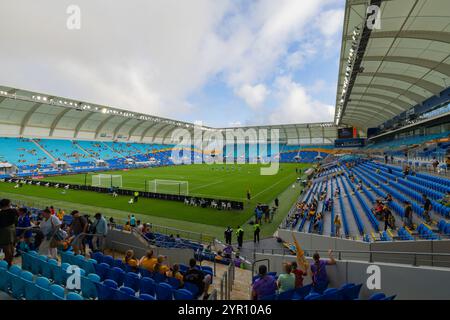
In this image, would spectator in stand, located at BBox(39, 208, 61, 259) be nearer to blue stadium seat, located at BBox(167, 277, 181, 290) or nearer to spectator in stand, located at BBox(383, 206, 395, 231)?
blue stadium seat, located at BBox(167, 277, 181, 290)

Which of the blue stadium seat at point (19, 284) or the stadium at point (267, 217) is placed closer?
the blue stadium seat at point (19, 284)

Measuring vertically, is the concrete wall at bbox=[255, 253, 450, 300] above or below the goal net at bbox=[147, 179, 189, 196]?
above

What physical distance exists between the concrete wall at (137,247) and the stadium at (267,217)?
4 cm

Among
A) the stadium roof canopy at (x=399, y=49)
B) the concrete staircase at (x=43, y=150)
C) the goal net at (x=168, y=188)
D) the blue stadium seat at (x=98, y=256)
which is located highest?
the stadium roof canopy at (x=399, y=49)

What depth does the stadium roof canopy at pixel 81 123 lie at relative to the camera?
1769 inches

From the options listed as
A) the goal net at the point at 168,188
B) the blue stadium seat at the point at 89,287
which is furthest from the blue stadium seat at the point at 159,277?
the goal net at the point at 168,188

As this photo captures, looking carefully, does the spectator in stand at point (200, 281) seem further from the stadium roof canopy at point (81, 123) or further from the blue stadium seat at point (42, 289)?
the stadium roof canopy at point (81, 123)

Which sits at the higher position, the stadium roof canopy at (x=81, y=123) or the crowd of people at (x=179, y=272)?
Result: the stadium roof canopy at (x=81, y=123)

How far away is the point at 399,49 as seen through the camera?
57.7 ft

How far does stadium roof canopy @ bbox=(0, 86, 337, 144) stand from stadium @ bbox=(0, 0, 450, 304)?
435 millimetres

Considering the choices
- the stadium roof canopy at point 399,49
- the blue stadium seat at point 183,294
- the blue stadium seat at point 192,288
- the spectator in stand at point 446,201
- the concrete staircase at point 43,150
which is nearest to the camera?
the blue stadium seat at point 183,294

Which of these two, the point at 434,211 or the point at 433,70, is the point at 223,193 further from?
the point at 433,70

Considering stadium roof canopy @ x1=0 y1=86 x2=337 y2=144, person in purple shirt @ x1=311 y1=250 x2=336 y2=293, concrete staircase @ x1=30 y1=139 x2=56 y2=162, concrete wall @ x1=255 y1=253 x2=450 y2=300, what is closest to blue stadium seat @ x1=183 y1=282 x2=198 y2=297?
person in purple shirt @ x1=311 y1=250 x2=336 y2=293

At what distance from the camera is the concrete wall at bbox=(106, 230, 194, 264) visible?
8773 mm
